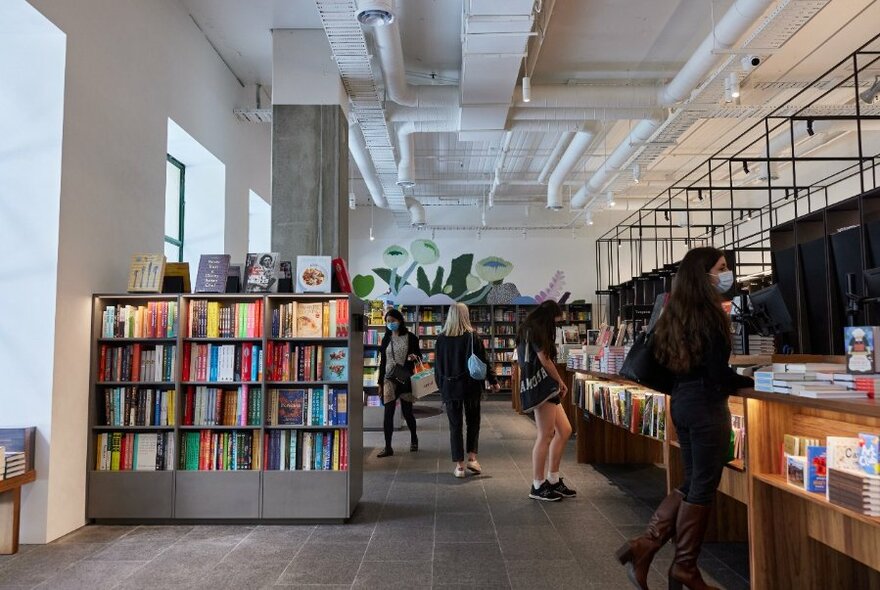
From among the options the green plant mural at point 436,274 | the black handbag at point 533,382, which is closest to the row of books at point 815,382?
the black handbag at point 533,382

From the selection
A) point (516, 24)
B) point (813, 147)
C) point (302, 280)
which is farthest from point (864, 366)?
point (813, 147)

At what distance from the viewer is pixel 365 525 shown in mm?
4367

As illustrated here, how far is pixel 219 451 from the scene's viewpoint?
455 centimetres

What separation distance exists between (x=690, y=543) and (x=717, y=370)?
77 cm

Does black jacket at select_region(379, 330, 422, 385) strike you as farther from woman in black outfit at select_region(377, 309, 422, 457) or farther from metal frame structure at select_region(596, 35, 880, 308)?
metal frame structure at select_region(596, 35, 880, 308)

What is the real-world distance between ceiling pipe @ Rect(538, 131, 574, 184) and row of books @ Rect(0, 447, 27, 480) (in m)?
8.62

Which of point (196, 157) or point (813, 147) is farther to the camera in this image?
point (813, 147)

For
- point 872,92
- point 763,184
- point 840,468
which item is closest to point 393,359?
point 840,468

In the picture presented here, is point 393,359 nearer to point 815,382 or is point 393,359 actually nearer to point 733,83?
point 733,83

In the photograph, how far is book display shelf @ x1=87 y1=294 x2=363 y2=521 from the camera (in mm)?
4461

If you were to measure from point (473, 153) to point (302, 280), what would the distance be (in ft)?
24.9

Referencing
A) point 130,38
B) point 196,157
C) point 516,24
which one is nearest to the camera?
point 130,38

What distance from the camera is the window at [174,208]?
761cm

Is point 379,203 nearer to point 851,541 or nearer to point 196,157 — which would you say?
point 196,157
